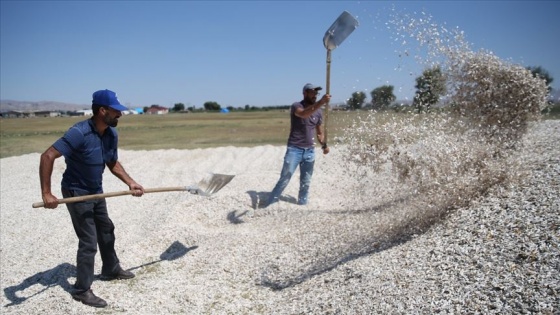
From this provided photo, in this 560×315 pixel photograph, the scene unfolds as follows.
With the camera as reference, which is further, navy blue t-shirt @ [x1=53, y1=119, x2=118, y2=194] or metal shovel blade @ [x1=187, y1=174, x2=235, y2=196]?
metal shovel blade @ [x1=187, y1=174, x2=235, y2=196]

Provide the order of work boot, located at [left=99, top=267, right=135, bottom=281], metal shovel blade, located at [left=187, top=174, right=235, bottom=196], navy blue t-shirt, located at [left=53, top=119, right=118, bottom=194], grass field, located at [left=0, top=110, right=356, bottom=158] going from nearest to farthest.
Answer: navy blue t-shirt, located at [left=53, top=119, right=118, bottom=194], work boot, located at [left=99, top=267, right=135, bottom=281], metal shovel blade, located at [left=187, top=174, right=235, bottom=196], grass field, located at [left=0, top=110, right=356, bottom=158]

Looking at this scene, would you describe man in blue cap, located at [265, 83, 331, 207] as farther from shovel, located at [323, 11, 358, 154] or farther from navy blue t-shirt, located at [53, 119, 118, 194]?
navy blue t-shirt, located at [53, 119, 118, 194]

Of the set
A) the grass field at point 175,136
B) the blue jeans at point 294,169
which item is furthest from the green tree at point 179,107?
the blue jeans at point 294,169

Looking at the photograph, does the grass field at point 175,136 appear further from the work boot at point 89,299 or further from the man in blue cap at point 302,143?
the work boot at point 89,299

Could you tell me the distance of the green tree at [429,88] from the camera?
5.52 metres

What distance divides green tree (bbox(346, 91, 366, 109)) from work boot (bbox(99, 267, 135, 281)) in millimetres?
3358

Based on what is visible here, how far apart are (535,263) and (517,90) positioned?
11.0ft

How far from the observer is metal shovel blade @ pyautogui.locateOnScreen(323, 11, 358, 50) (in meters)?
5.33

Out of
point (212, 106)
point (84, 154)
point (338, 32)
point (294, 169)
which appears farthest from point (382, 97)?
point (212, 106)

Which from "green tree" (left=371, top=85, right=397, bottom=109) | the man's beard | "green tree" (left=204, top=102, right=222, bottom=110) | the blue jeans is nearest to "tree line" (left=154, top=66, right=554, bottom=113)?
"green tree" (left=371, top=85, right=397, bottom=109)

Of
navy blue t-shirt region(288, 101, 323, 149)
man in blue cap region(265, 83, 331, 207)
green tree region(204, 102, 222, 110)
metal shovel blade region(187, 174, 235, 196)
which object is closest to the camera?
metal shovel blade region(187, 174, 235, 196)

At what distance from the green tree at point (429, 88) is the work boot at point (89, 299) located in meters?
4.40

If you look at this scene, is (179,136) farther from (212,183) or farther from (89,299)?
(89,299)

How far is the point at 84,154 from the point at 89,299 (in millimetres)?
1293
